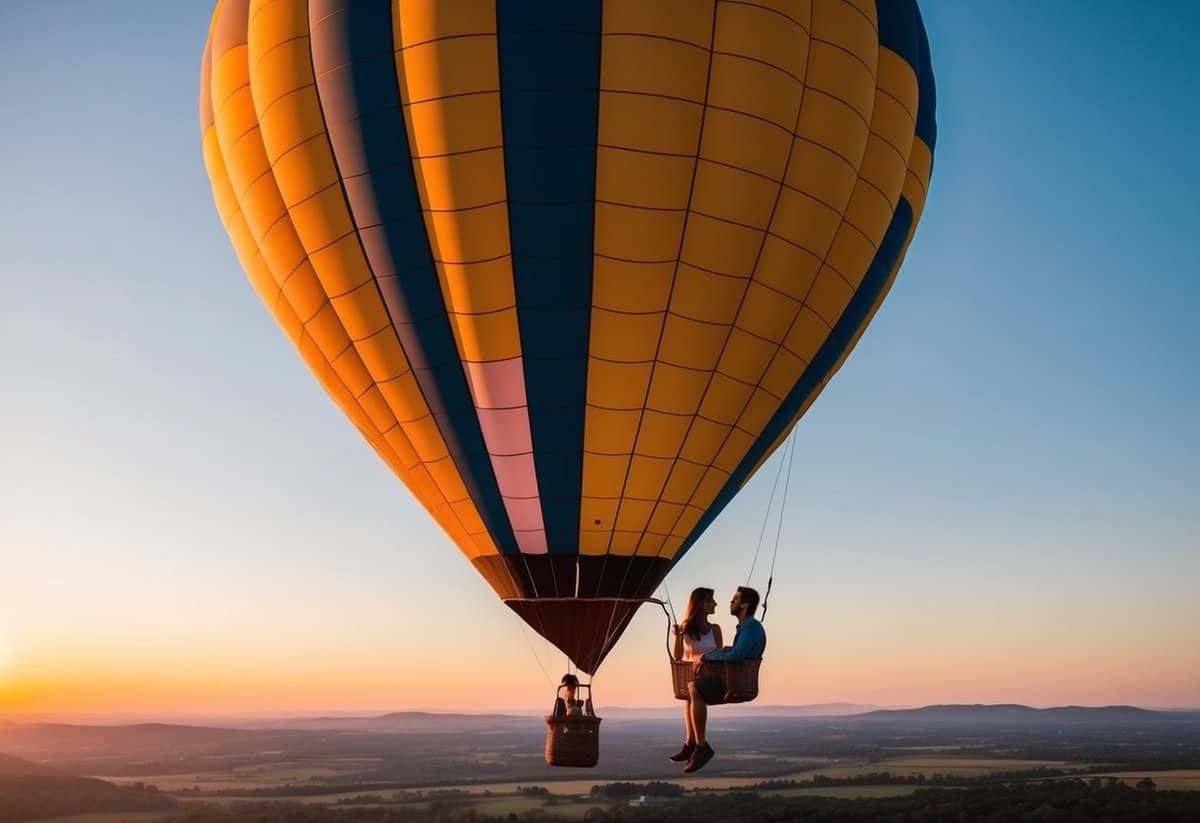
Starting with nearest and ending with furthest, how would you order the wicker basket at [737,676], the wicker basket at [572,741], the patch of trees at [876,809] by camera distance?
the wicker basket at [737,676], the wicker basket at [572,741], the patch of trees at [876,809]

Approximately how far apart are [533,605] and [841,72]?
18.8ft

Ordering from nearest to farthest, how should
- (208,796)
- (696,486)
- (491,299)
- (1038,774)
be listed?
1. (491,299)
2. (696,486)
3. (1038,774)
4. (208,796)

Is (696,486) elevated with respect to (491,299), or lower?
lower

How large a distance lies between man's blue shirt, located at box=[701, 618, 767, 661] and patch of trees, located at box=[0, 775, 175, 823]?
180265 mm

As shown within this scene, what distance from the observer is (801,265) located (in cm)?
1112

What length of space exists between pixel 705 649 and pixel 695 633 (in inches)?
5.9

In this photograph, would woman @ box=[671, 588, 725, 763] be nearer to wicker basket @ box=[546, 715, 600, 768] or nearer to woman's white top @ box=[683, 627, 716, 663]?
woman's white top @ box=[683, 627, 716, 663]

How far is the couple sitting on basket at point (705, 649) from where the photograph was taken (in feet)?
29.2

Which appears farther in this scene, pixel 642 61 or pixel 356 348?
pixel 356 348

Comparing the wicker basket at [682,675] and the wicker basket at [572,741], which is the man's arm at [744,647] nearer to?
the wicker basket at [682,675]

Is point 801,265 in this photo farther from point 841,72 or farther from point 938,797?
point 938,797

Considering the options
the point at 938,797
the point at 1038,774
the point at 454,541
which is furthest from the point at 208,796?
the point at 454,541

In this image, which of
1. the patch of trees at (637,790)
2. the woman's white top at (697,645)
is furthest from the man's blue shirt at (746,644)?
the patch of trees at (637,790)

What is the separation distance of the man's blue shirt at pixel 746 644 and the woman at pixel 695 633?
12.1 inches
